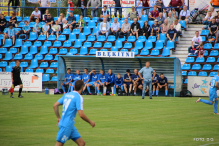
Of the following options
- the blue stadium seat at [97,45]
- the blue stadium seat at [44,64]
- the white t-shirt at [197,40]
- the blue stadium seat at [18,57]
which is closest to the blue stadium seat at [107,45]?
the blue stadium seat at [97,45]

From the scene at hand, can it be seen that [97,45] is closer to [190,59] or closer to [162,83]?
[162,83]

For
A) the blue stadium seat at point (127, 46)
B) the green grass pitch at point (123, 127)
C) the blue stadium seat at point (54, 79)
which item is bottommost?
the green grass pitch at point (123, 127)

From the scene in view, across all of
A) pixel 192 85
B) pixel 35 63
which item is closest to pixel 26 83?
pixel 35 63

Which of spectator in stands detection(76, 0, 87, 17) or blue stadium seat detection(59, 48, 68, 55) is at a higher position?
spectator in stands detection(76, 0, 87, 17)

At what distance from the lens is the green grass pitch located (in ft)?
27.6

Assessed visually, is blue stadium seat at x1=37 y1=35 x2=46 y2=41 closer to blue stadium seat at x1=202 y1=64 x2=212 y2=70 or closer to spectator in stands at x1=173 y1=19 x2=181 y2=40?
spectator in stands at x1=173 y1=19 x2=181 y2=40

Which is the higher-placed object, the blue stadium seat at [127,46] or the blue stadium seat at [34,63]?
the blue stadium seat at [127,46]

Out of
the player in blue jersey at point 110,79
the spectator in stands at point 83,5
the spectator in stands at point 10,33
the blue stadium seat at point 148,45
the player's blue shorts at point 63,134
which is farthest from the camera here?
the spectator in stands at point 83,5

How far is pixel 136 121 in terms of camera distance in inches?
449

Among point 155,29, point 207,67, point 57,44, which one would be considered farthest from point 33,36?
point 207,67

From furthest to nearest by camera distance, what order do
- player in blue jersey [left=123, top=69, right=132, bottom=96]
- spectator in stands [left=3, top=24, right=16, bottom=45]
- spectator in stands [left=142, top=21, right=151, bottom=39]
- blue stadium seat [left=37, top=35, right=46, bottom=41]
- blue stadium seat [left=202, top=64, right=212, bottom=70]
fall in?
spectator in stands [left=3, top=24, right=16, bottom=45], blue stadium seat [left=37, top=35, right=46, bottom=41], spectator in stands [left=142, top=21, right=151, bottom=39], blue stadium seat [left=202, top=64, right=212, bottom=70], player in blue jersey [left=123, top=69, right=132, bottom=96]

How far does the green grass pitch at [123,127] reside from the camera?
8.42m

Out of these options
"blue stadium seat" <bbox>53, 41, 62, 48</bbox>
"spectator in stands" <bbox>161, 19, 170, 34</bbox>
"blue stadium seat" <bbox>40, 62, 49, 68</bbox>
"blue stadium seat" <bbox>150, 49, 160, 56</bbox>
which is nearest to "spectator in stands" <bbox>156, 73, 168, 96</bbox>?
"blue stadium seat" <bbox>150, 49, 160, 56</bbox>

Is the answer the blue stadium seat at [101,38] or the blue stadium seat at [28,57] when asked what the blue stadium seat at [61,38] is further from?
the blue stadium seat at [101,38]
